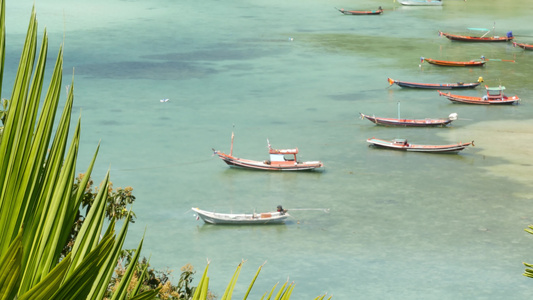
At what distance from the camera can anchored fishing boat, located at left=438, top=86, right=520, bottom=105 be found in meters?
40.5

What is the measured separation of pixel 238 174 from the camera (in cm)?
3234

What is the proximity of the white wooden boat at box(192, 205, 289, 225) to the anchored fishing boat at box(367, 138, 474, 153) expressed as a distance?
8.99 metres

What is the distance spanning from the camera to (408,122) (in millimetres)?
38000

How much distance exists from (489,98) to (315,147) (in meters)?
10.5

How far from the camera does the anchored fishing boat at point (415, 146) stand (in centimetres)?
3400

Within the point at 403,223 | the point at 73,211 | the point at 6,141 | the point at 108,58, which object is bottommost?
the point at 403,223

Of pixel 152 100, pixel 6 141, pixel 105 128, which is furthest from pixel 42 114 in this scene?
pixel 152 100

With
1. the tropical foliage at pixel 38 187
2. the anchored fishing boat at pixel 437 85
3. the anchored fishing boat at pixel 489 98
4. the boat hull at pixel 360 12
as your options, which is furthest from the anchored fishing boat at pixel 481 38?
the tropical foliage at pixel 38 187

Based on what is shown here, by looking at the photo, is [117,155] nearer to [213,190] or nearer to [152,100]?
[213,190]

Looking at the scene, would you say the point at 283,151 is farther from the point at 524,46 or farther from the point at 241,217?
the point at 524,46

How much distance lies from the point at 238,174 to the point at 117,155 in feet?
15.8

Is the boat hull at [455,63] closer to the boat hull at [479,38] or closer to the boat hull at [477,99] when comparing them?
the boat hull at [479,38]

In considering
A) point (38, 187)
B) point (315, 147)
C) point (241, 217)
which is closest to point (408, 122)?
point (315, 147)

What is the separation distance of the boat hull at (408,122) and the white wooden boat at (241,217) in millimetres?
12205
